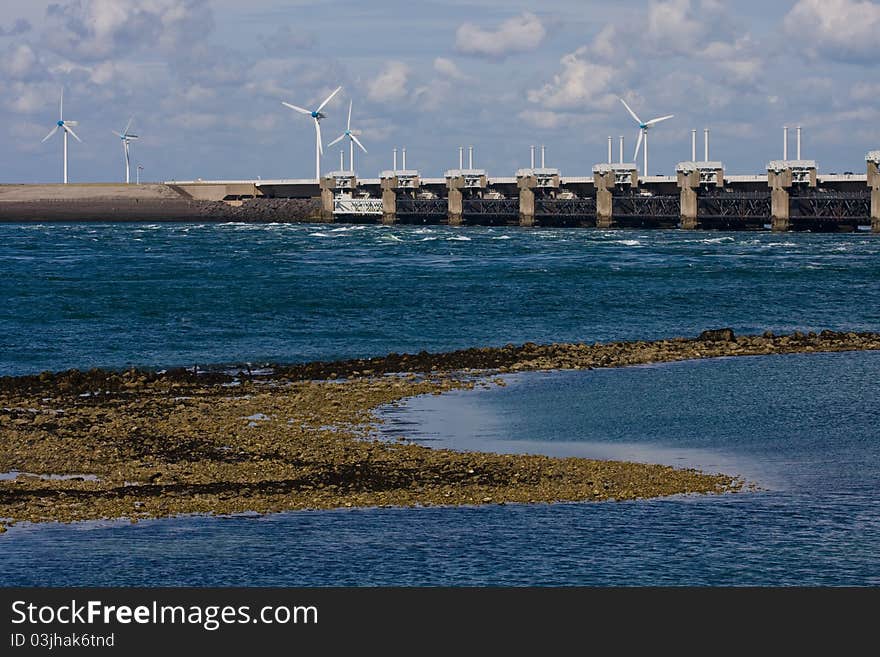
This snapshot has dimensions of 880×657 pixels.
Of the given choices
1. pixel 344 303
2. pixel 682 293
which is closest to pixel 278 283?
pixel 344 303

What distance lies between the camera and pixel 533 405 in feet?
140

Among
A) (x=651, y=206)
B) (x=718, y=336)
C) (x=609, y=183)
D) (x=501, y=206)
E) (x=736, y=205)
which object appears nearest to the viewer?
(x=718, y=336)

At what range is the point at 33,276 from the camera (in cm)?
10700

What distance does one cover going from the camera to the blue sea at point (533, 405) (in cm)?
2373

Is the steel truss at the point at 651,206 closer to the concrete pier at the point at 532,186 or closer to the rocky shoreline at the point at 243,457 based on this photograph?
the concrete pier at the point at 532,186

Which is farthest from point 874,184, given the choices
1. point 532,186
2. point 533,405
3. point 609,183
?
point 533,405

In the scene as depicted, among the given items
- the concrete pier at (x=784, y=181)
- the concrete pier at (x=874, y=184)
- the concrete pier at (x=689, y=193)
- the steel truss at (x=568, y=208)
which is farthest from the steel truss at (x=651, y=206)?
the concrete pier at (x=874, y=184)

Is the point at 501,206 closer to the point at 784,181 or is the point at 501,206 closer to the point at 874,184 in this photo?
the point at 784,181

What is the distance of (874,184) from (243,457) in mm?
122802

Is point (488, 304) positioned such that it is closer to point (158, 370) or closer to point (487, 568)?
point (158, 370)

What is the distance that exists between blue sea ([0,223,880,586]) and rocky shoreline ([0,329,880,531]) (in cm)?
108

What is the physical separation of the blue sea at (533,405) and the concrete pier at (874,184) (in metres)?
21.5

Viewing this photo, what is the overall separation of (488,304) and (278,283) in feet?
69.7

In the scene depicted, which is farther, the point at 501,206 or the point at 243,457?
the point at 501,206
